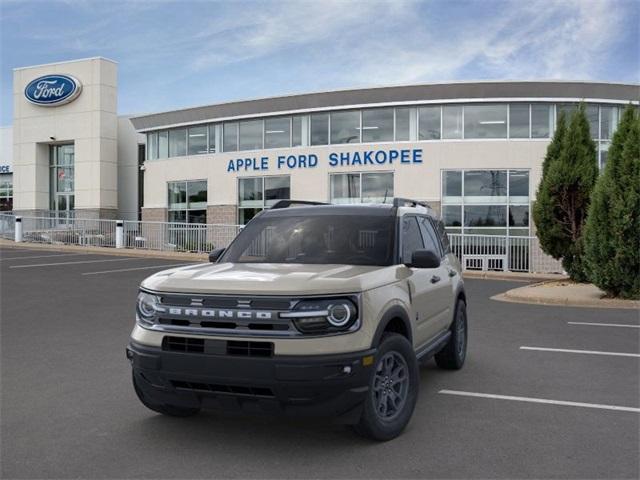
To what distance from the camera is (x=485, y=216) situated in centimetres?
2559

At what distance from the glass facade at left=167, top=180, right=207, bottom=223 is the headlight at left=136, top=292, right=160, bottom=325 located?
26.9 meters

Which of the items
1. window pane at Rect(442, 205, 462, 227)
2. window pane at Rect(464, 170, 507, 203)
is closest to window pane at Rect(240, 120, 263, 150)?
window pane at Rect(442, 205, 462, 227)

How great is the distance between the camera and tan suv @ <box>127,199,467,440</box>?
407cm

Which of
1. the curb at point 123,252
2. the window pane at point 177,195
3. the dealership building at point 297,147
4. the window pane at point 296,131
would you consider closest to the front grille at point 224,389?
the curb at point 123,252

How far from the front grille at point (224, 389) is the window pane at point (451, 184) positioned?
892 inches

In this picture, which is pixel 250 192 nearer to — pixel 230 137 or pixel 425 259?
pixel 230 137

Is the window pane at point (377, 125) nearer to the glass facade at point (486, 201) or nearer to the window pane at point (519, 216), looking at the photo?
the glass facade at point (486, 201)

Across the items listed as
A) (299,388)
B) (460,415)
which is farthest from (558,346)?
(299,388)

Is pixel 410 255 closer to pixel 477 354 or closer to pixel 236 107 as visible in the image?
pixel 477 354

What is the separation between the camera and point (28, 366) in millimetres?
6871

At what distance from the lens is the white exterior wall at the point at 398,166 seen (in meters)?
25.2

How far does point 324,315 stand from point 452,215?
22477 mm

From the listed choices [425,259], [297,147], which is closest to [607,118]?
[297,147]

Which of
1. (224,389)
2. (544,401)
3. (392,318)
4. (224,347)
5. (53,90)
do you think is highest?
(53,90)
